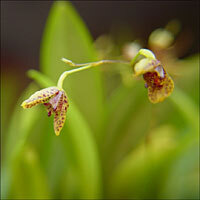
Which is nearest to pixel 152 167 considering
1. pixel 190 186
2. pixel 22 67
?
pixel 190 186

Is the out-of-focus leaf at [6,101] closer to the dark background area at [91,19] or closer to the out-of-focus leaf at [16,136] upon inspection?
the out-of-focus leaf at [16,136]

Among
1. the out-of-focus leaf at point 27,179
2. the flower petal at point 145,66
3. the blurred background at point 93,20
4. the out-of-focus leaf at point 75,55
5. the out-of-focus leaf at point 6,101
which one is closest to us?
the flower petal at point 145,66

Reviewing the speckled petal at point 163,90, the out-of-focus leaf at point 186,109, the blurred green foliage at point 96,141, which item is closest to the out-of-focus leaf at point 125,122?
the blurred green foliage at point 96,141

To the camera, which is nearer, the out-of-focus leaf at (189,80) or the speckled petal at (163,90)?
the speckled petal at (163,90)

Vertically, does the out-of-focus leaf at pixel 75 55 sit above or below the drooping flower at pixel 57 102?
above

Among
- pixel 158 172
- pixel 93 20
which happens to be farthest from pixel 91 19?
pixel 158 172

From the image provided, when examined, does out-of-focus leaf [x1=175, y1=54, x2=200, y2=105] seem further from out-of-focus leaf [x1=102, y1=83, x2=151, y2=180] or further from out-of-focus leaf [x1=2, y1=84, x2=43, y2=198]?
out-of-focus leaf [x1=2, y1=84, x2=43, y2=198]

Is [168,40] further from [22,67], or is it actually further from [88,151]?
[22,67]

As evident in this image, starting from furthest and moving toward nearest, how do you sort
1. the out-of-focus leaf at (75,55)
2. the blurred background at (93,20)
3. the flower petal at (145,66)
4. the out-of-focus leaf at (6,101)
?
the blurred background at (93,20)
the out-of-focus leaf at (6,101)
the out-of-focus leaf at (75,55)
the flower petal at (145,66)
